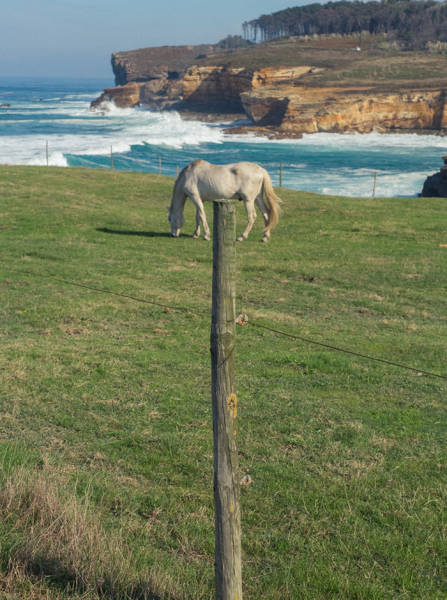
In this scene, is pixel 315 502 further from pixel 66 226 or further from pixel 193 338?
pixel 66 226

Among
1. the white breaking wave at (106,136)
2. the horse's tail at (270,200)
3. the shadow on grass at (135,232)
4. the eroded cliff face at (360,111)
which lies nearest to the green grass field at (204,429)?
the horse's tail at (270,200)

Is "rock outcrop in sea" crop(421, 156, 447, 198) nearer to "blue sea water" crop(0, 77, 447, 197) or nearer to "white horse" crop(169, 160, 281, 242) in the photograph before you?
"blue sea water" crop(0, 77, 447, 197)

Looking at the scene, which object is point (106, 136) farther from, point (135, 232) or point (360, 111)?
point (135, 232)

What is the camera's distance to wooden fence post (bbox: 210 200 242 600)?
13.4ft

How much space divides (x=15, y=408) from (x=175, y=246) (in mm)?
12418

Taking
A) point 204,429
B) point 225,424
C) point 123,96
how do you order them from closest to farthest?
point 225,424
point 204,429
point 123,96

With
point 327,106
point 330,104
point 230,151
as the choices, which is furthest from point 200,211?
point 330,104

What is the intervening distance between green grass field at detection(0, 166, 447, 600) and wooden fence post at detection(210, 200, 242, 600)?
1.91ft

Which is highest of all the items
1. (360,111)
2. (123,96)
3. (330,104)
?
(123,96)

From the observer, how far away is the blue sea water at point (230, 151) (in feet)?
208

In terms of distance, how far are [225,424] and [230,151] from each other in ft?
308

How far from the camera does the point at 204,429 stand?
7566 millimetres

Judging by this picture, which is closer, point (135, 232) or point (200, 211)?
point (200, 211)

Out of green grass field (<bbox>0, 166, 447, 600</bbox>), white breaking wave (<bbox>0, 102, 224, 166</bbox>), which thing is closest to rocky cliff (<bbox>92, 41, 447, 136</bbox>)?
white breaking wave (<bbox>0, 102, 224, 166</bbox>)
